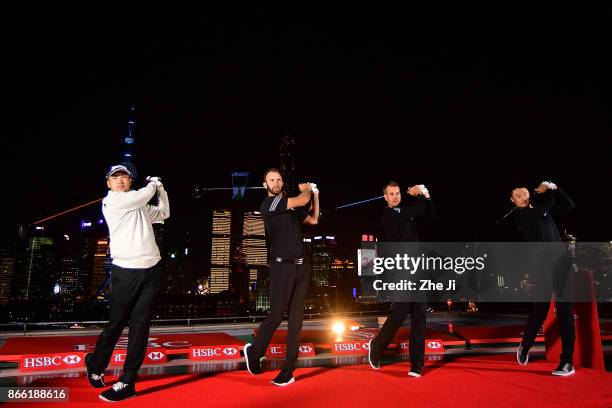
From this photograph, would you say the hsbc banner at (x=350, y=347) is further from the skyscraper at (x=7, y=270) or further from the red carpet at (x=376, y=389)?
the skyscraper at (x=7, y=270)

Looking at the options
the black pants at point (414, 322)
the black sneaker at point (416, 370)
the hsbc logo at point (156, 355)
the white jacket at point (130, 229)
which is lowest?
the hsbc logo at point (156, 355)

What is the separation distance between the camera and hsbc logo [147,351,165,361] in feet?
17.8

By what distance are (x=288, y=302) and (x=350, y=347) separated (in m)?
2.56

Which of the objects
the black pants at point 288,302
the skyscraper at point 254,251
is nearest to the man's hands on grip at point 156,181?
the black pants at point 288,302

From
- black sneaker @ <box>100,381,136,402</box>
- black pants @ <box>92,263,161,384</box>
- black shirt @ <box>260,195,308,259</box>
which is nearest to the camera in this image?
black sneaker @ <box>100,381,136,402</box>

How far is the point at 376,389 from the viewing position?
3.72 m

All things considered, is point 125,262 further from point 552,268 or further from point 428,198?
point 552,268

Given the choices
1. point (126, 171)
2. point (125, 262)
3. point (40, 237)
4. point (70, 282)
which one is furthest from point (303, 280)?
point (70, 282)

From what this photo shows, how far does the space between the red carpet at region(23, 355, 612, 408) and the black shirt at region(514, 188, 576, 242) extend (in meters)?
1.52

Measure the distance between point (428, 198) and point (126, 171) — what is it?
317 centimetres

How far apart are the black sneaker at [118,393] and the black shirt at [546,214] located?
4.54 m

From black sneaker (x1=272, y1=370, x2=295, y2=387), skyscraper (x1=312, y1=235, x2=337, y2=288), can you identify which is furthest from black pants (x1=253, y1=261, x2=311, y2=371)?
skyscraper (x1=312, y1=235, x2=337, y2=288)

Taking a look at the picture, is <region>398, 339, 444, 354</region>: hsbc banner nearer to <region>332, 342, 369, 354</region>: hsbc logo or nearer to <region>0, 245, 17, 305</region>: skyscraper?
<region>332, 342, 369, 354</region>: hsbc logo

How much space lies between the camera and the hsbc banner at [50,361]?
4.81 metres
